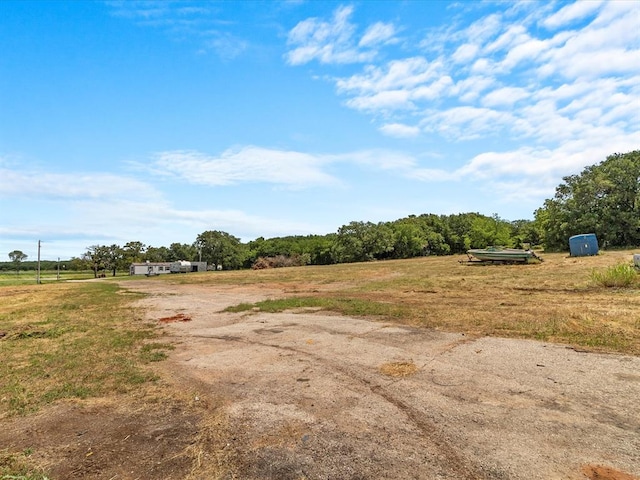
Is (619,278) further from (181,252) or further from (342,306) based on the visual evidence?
(181,252)

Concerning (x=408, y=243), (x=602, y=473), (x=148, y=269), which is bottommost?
(x=602, y=473)

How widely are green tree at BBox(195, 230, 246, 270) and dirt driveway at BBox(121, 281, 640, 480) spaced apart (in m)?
92.6

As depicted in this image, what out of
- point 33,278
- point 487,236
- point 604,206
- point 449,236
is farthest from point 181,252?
point 604,206

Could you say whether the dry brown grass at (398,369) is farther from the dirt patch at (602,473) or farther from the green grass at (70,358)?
the green grass at (70,358)

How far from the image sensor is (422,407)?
4.25 m

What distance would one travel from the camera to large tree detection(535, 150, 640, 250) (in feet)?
113

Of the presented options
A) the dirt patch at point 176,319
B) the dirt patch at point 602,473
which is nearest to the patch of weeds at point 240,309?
the dirt patch at point 176,319

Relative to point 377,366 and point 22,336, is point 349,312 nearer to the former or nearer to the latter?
point 377,366

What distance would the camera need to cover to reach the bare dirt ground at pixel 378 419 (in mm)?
3139

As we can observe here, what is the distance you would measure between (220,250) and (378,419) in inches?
3877

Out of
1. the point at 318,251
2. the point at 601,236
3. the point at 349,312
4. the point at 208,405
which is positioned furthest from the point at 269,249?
the point at 208,405

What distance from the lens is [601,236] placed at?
35188 mm

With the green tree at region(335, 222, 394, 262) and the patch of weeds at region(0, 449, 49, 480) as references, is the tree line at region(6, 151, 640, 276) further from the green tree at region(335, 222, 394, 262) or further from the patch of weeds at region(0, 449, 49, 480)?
the patch of weeds at region(0, 449, 49, 480)

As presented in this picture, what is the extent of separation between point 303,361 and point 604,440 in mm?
4235
